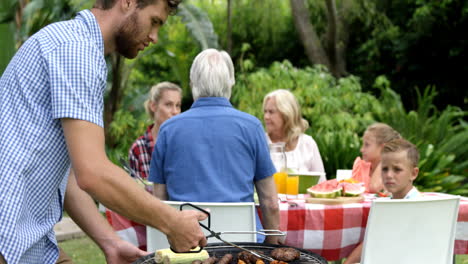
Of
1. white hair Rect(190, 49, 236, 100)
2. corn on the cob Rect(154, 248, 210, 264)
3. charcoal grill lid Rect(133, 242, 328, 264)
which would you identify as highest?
white hair Rect(190, 49, 236, 100)

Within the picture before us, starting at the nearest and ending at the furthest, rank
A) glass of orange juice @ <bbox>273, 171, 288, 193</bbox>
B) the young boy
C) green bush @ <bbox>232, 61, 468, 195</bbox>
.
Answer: the young boy → glass of orange juice @ <bbox>273, 171, 288, 193</bbox> → green bush @ <bbox>232, 61, 468, 195</bbox>

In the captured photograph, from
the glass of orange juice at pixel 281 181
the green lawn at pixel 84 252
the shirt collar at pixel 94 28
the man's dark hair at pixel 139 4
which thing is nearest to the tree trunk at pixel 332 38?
the green lawn at pixel 84 252

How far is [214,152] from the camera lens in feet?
11.5

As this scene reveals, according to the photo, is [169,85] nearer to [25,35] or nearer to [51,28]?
[51,28]

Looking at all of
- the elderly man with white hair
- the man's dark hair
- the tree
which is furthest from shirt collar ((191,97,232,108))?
the tree

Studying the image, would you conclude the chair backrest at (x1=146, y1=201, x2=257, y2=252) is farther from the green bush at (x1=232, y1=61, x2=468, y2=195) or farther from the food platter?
the green bush at (x1=232, y1=61, x2=468, y2=195)

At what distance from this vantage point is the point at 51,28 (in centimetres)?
184

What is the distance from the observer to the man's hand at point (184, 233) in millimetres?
1848

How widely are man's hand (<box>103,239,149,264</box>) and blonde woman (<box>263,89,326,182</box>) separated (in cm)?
352

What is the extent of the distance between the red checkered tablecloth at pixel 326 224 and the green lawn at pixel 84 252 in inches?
129

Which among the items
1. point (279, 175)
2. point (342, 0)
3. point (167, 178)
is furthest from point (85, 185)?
point (342, 0)

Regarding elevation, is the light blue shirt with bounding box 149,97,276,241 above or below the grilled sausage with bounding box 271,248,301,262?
above

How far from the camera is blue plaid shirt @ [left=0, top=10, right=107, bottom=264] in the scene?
5.65 ft

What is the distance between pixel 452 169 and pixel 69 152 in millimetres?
7705
